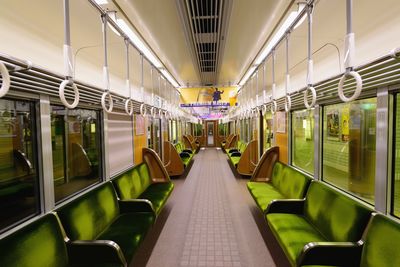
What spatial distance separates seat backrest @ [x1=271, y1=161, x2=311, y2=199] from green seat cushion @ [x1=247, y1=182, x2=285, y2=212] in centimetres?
12

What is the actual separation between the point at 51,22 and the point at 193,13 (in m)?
1.85

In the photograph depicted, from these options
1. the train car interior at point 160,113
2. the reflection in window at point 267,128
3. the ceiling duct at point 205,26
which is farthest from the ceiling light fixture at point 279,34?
the reflection in window at point 267,128

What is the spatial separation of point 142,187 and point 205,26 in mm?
3296

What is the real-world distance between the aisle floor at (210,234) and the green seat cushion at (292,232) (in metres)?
0.40

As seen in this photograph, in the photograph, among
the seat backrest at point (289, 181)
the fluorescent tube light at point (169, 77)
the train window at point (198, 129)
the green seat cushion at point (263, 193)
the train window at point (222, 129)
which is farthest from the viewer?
the train window at point (198, 129)

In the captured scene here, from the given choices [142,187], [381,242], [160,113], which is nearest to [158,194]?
[142,187]

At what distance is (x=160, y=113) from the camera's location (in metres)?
6.13

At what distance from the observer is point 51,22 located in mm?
2711

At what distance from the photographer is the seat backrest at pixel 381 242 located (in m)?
1.67

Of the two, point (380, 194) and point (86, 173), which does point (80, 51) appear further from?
point (380, 194)

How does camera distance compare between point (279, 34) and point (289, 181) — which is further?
point (289, 181)

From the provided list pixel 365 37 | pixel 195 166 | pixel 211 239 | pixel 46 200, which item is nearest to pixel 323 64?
pixel 365 37

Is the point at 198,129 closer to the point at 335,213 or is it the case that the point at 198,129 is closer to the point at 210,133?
the point at 210,133

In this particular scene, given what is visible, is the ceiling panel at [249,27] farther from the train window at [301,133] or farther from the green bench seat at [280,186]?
the green bench seat at [280,186]
